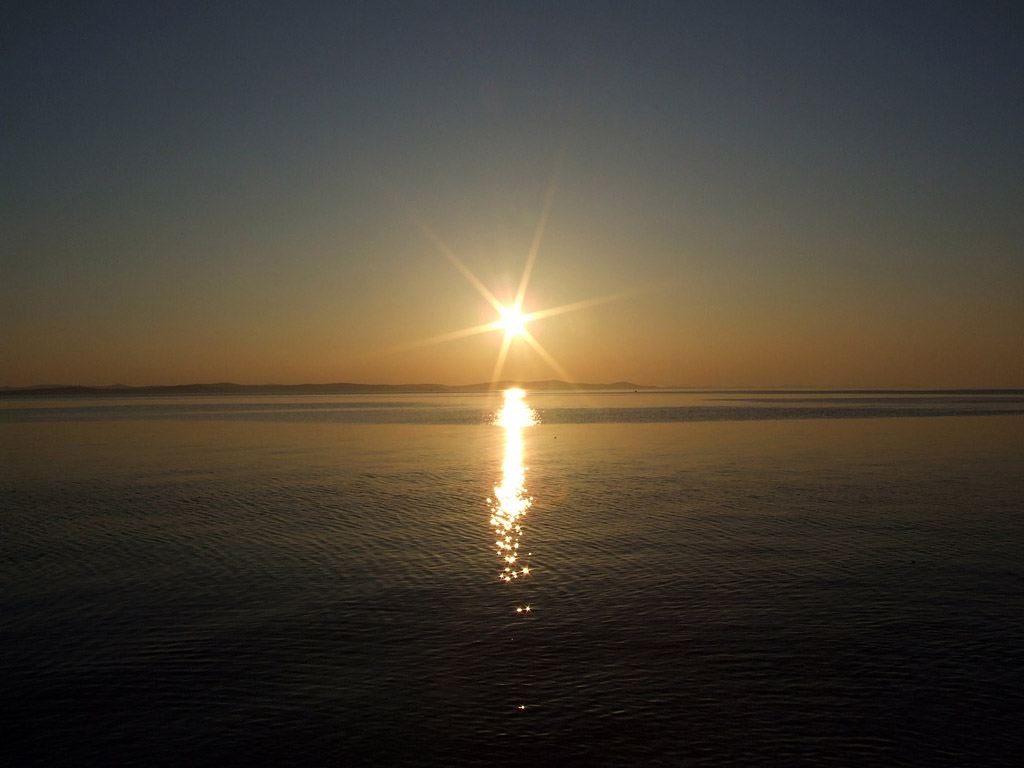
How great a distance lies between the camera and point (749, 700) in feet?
36.7

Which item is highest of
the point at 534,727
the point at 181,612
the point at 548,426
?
the point at 548,426

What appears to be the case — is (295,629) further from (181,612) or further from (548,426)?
(548,426)

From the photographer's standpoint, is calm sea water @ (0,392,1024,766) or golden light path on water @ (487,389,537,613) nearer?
calm sea water @ (0,392,1024,766)

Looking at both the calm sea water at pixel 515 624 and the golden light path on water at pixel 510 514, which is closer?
the calm sea water at pixel 515 624

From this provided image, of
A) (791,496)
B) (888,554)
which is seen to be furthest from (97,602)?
(791,496)

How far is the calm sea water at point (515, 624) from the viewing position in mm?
10203

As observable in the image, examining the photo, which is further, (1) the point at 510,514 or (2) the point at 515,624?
(1) the point at 510,514

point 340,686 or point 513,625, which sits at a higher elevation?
point 513,625

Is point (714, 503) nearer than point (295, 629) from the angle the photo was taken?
No

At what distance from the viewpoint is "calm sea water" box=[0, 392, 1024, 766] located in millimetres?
10203

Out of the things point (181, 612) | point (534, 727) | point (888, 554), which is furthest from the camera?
point (888, 554)

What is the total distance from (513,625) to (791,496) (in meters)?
18.5

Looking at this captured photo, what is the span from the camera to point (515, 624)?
14.6m

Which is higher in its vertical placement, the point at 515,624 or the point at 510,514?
the point at 510,514
